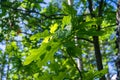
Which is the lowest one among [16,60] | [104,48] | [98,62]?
[104,48]

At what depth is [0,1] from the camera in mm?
5918

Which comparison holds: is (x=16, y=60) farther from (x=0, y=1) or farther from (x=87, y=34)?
(x=87, y=34)

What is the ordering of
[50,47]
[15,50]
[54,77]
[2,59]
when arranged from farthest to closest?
[2,59] → [15,50] → [54,77] → [50,47]

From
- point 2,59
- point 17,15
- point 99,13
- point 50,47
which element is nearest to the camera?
point 50,47

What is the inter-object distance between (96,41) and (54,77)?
3899mm

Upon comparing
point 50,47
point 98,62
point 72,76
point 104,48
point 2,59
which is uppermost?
point 50,47

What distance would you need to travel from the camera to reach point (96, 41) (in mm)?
5965

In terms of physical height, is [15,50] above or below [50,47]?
below

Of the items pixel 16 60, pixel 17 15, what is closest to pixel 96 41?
pixel 17 15

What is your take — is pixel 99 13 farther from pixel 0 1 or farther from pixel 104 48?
pixel 104 48

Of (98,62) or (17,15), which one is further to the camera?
(17,15)

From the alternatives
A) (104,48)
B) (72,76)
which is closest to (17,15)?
(72,76)

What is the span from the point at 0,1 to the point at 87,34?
413cm

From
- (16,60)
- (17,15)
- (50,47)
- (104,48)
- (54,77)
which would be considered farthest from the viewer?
(104,48)
